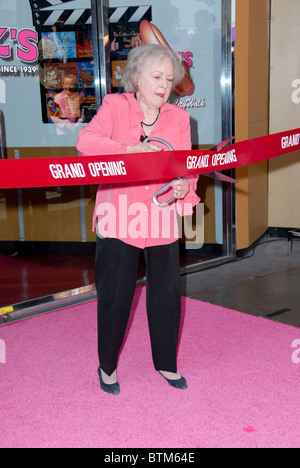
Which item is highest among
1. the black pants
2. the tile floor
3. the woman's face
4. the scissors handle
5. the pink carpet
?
the woman's face

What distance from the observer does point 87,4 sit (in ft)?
13.0

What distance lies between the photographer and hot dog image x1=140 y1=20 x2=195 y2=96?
4.53 meters

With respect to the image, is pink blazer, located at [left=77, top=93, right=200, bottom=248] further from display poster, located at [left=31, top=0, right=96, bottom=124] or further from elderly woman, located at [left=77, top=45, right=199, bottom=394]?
display poster, located at [left=31, top=0, right=96, bottom=124]

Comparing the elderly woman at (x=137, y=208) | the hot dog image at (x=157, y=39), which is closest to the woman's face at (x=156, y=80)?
the elderly woman at (x=137, y=208)

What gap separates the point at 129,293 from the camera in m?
2.49

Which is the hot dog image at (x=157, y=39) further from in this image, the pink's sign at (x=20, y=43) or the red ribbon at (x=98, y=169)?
the red ribbon at (x=98, y=169)

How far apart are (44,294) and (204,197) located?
191 centimetres

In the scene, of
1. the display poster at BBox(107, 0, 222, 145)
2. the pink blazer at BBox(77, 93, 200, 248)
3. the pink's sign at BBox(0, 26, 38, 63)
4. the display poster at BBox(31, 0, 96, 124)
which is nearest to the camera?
the pink blazer at BBox(77, 93, 200, 248)

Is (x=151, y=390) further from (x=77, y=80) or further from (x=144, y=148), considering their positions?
(x=77, y=80)

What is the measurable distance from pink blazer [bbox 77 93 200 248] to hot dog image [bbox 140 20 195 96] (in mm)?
2365

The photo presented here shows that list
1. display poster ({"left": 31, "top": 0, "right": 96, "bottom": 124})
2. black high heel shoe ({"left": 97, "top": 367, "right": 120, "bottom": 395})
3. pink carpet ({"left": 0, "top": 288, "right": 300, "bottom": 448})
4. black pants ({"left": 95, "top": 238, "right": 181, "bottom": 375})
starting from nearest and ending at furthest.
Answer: pink carpet ({"left": 0, "top": 288, "right": 300, "bottom": 448}) < black pants ({"left": 95, "top": 238, "right": 181, "bottom": 375}) < black high heel shoe ({"left": 97, "top": 367, "right": 120, "bottom": 395}) < display poster ({"left": 31, "top": 0, "right": 96, "bottom": 124})

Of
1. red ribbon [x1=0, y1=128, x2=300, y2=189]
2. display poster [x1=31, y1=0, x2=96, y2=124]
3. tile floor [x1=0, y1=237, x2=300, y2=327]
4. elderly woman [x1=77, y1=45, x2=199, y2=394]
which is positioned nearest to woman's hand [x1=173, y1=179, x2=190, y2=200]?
elderly woman [x1=77, y1=45, x2=199, y2=394]

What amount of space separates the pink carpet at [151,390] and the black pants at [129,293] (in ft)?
0.74
